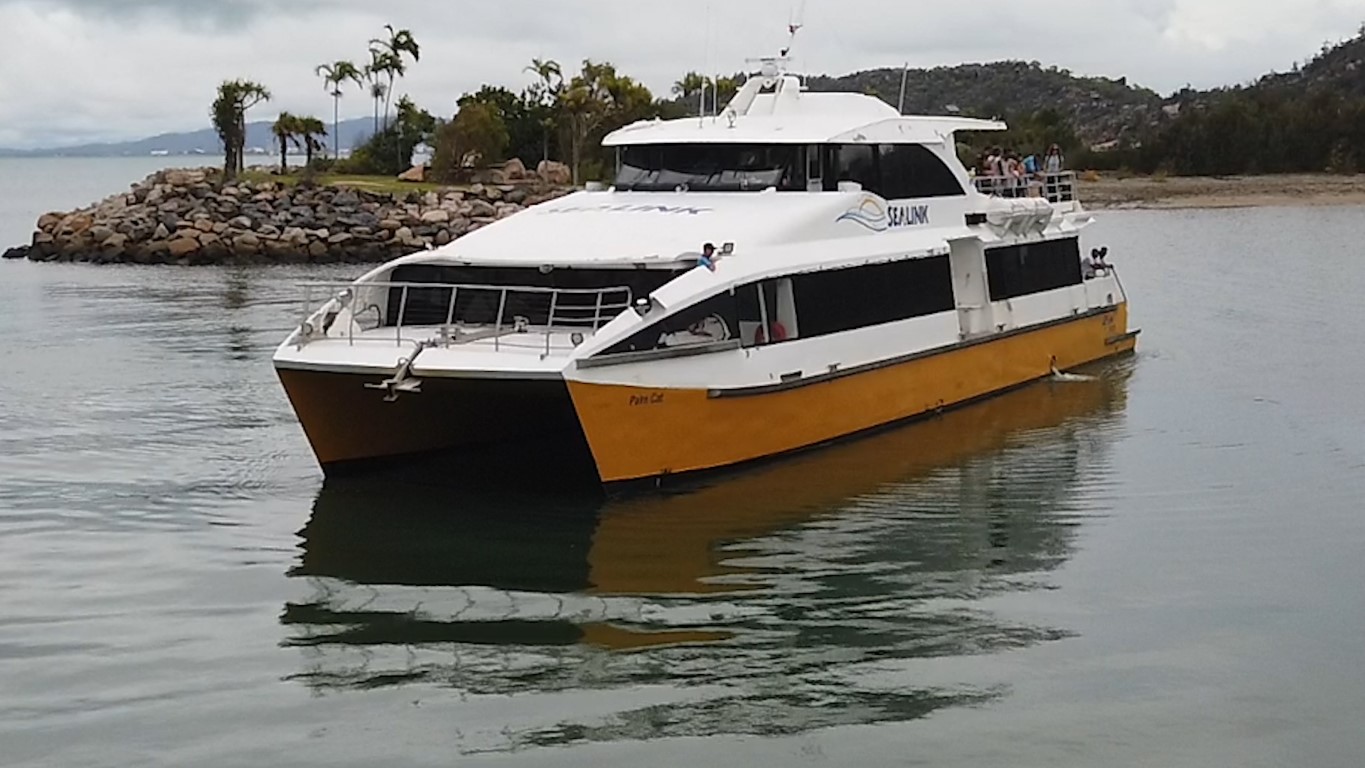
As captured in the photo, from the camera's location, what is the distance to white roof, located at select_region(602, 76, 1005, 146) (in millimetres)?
16719

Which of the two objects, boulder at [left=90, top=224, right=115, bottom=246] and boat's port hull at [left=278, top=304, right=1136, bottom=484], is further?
boulder at [left=90, top=224, right=115, bottom=246]

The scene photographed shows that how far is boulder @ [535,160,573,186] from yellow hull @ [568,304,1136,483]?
36655mm

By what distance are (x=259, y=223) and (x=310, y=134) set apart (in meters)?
16.1

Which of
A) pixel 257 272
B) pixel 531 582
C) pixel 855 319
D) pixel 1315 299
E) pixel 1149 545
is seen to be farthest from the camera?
pixel 257 272

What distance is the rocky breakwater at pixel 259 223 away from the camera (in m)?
41.7

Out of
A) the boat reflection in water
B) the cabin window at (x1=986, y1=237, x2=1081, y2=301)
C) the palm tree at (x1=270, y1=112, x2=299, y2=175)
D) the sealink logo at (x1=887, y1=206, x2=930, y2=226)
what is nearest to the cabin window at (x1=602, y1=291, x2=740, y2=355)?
the boat reflection in water

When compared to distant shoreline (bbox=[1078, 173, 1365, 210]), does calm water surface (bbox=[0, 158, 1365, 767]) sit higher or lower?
lower

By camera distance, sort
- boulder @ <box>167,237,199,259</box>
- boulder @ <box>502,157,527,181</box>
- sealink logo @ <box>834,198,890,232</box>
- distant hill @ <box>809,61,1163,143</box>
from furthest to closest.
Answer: distant hill @ <box>809,61,1163,143</box> < boulder @ <box>502,157,527,181</box> < boulder @ <box>167,237,199,259</box> < sealink logo @ <box>834,198,890,232</box>

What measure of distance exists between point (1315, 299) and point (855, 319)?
1607 cm

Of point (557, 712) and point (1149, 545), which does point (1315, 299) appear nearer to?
point (1149, 545)

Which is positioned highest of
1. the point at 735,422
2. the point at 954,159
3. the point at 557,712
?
the point at 954,159

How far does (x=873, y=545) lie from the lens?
41.2 feet

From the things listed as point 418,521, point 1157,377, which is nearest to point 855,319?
point 418,521

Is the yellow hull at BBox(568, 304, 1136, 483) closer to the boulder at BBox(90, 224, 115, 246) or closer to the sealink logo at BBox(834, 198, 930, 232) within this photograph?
the sealink logo at BBox(834, 198, 930, 232)
